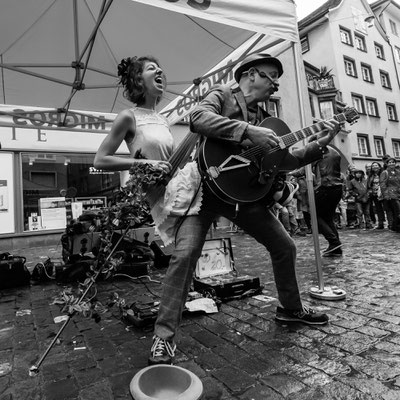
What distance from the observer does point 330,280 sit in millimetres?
3881

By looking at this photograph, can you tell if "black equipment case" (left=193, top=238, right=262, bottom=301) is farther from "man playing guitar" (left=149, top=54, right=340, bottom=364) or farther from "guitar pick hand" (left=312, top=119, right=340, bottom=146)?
"guitar pick hand" (left=312, top=119, right=340, bottom=146)

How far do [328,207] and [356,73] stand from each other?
2477 centimetres

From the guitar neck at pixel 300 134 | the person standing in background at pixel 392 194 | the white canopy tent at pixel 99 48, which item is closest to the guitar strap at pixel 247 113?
the guitar neck at pixel 300 134

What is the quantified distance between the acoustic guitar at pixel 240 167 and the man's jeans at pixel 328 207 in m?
3.38

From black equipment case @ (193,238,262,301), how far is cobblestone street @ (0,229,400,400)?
0.14 metres

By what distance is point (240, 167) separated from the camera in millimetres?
2203

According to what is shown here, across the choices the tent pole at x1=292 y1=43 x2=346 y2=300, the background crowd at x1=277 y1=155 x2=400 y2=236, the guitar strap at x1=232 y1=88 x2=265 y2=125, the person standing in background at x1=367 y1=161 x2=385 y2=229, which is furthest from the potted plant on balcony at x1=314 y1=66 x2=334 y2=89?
the guitar strap at x1=232 y1=88 x2=265 y2=125

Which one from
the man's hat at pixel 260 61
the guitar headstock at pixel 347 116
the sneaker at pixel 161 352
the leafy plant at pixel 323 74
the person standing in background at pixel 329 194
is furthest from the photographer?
the leafy plant at pixel 323 74

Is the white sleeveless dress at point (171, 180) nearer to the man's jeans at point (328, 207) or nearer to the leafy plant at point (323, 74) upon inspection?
the man's jeans at point (328, 207)

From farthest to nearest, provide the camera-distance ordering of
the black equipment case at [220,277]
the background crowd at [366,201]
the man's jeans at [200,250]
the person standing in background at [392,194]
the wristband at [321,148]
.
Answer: the background crowd at [366,201]
the person standing in background at [392,194]
the black equipment case at [220,277]
the wristband at [321,148]
the man's jeans at [200,250]

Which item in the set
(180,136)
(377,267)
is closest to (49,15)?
(377,267)

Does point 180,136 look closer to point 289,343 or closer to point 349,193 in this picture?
point 349,193

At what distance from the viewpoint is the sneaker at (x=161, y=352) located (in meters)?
1.81

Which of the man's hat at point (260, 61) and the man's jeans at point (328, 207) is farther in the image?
the man's jeans at point (328, 207)
